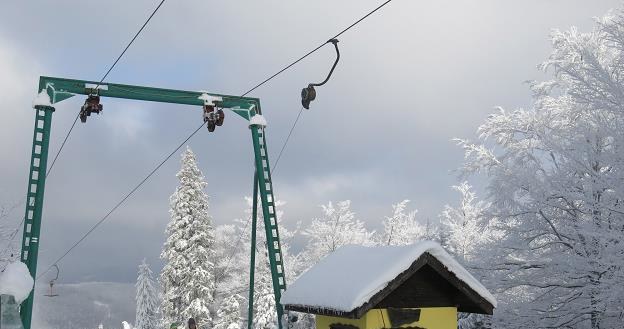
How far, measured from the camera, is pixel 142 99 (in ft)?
46.1

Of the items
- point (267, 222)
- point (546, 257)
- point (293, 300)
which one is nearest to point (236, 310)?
point (267, 222)

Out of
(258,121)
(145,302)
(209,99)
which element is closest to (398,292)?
(258,121)

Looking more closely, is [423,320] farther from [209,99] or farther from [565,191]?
[209,99]

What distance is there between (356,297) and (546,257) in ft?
27.1

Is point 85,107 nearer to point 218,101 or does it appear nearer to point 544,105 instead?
point 218,101

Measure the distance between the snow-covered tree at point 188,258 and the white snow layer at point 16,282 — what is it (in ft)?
72.8

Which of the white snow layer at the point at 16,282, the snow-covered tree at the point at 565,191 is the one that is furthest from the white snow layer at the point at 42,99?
the snow-covered tree at the point at 565,191

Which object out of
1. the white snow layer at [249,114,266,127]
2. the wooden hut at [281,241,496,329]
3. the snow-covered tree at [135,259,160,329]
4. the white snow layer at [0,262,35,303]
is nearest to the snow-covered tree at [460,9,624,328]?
the wooden hut at [281,241,496,329]

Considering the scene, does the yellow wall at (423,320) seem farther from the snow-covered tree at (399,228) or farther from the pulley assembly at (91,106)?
the snow-covered tree at (399,228)

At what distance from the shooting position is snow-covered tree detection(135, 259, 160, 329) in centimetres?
3756

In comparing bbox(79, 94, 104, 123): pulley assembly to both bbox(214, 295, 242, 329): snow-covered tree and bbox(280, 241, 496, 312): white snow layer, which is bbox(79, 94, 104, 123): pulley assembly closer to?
bbox(280, 241, 496, 312): white snow layer

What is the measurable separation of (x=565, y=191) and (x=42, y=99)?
11.6m

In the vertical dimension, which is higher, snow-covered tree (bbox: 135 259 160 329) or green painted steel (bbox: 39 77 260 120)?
green painted steel (bbox: 39 77 260 120)

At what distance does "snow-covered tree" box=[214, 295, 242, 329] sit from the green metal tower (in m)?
17.0
